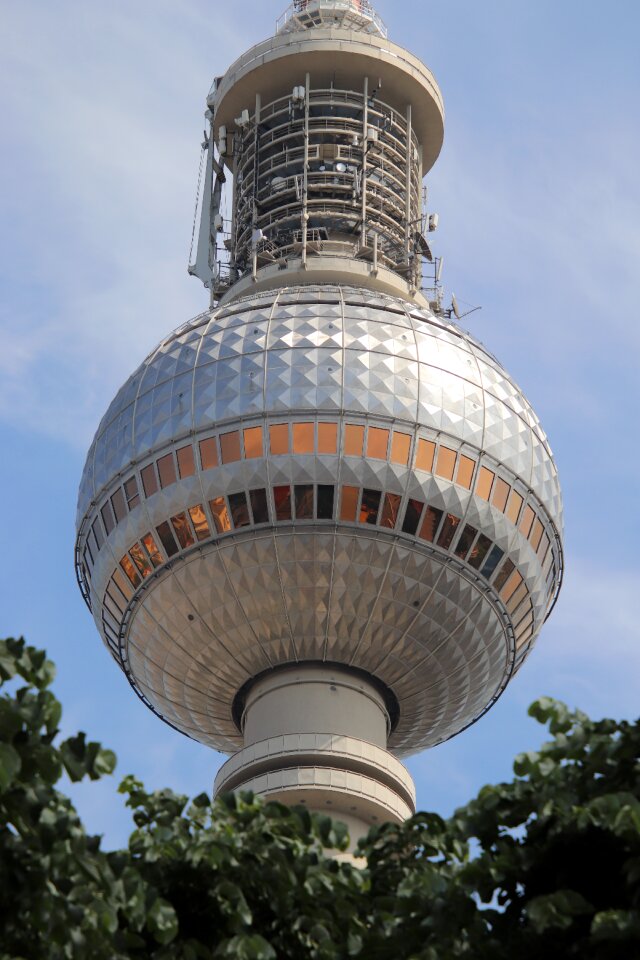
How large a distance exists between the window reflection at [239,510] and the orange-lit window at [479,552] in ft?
22.3

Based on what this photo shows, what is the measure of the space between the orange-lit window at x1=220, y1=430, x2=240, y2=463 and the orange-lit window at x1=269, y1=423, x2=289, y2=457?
1016 millimetres

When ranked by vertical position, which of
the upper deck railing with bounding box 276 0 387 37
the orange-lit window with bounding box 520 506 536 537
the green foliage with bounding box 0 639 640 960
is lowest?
the green foliage with bounding box 0 639 640 960

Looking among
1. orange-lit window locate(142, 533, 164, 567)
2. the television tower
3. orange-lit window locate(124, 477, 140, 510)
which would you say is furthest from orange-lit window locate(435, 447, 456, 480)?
orange-lit window locate(124, 477, 140, 510)

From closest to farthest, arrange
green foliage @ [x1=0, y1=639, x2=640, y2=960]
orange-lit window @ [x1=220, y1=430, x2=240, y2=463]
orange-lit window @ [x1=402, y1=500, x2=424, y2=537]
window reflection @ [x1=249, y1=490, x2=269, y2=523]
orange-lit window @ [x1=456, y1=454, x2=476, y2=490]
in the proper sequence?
green foliage @ [x1=0, y1=639, x2=640, y2=960] → orange-lit window @ [x1=402, y1=500, x2=424, y2=537] → window reflection @ [x1=249, y1=490, x2=269, y2=523] → orange-lit window @ [x1=220, y1=430, x2=240, y2=463] → orange-lit window @ [x1=456, y1=454, x2=476, y2=490]

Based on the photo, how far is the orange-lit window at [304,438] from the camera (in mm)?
48312

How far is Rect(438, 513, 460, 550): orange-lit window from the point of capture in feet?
159

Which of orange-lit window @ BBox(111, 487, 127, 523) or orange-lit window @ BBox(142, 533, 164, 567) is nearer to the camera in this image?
orange-lit window @ BBox(142, 533, 164, 567)

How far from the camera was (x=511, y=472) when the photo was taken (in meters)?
50.7

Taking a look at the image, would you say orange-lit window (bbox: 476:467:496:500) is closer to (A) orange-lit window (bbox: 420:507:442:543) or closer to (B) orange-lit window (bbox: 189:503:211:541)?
(A) orange-lit window (bbox: 420:507:442:543)

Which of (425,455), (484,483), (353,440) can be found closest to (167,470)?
(353,440)

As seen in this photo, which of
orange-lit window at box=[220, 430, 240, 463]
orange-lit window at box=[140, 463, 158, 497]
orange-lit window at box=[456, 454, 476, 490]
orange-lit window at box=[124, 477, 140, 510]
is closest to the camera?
Result: orange-lit window at box=[220, 430, 240, 463]

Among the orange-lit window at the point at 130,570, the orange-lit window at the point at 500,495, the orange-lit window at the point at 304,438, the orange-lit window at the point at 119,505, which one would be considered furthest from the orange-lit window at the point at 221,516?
the orange-lit window at the point at 500,495

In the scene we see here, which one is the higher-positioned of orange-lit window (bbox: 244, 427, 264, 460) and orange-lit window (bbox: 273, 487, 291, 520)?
orange-lit window (bbox: 244, 427, 264, 460)

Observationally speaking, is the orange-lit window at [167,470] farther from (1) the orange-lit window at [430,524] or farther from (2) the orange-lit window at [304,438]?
(1) the orange-lit window at [430,524]
